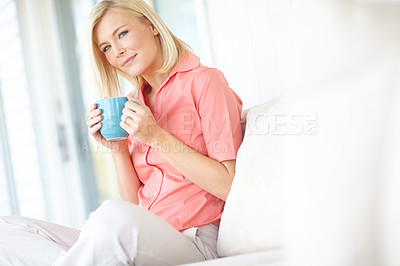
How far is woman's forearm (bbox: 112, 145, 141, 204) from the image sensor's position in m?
1.36

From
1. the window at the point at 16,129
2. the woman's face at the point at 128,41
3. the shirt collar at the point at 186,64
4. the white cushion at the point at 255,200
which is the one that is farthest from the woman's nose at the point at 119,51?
the window at the point at 16,129

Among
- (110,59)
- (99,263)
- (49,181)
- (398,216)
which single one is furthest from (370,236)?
(49,181)

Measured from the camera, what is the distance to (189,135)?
1.26m

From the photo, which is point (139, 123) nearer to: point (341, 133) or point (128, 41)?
point (128, 41)

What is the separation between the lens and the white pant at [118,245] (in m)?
0.89

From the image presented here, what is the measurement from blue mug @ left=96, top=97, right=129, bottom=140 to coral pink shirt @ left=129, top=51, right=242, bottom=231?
0.48 feet

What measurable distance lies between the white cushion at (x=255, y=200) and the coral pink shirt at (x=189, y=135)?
0.44 ft

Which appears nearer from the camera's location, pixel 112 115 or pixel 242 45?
pixel 112 115

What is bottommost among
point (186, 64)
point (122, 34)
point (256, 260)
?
point (256, 260)

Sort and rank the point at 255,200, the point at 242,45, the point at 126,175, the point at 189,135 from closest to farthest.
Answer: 1. the point at 255,200
2. the point at 189,135
3. the point at 126,175
4. the point at 242,45

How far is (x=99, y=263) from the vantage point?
892 mm

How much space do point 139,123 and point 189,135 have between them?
0.57ft

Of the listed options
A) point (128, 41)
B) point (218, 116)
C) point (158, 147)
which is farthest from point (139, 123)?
point (128, 41)

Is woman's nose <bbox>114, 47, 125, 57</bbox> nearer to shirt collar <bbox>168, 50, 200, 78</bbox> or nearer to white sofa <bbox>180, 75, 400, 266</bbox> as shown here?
shirt collar <bbox>168, 50, 200, 78</bbox>
